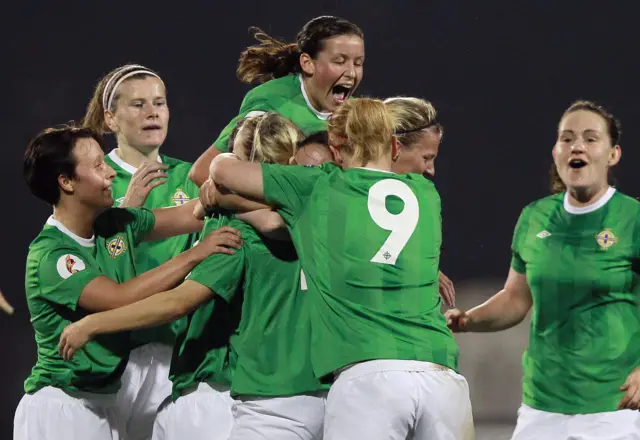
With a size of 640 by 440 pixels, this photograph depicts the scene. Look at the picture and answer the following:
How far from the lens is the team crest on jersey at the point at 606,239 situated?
4.04m

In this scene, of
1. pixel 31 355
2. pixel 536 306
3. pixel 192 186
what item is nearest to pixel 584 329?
pixel 536 306

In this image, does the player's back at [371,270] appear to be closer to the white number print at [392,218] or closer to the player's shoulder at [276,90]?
the white number print at [392,218]

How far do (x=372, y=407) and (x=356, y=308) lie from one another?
0.26 meters

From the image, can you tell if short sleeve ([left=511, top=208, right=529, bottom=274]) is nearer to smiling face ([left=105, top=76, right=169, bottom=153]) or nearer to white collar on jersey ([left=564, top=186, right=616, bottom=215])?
white collar on jersey ([left=564, top=186, right=616, bottom=215])

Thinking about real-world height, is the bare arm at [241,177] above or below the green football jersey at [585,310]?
above

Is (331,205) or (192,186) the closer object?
(331,205)

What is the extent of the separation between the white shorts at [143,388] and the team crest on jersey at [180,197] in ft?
2.23

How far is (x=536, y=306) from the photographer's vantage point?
4.10 m

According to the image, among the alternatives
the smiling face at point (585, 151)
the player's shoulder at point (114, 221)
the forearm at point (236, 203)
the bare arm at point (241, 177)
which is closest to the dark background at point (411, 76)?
the smiling face at point (585, 151)

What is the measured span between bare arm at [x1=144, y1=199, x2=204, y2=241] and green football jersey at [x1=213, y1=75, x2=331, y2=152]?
→ 16.4 inches

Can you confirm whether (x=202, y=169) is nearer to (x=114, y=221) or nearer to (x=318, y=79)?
(x=114, y=221)

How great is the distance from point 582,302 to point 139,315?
166 centimetres

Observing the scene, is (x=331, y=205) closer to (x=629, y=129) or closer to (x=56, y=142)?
(x=56, y=142)

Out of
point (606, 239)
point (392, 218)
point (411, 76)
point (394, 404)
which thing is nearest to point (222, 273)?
point (392, 218)
